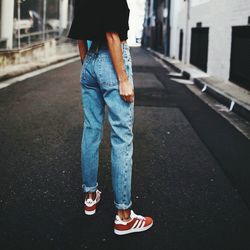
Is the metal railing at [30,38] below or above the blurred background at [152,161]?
above

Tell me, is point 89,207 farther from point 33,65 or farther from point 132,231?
point 33,65

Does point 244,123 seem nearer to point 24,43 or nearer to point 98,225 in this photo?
point 98,225

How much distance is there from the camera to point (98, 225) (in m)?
2.61

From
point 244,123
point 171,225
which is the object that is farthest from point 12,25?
point 171,225

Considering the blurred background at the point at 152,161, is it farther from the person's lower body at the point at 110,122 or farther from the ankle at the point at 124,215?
the person's lower body at the point at 110,122

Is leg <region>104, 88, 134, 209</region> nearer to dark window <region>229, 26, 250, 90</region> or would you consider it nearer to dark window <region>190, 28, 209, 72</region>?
dark window <region>229, 26, 250, 90</region>

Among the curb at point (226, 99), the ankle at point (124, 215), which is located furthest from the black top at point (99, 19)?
the curb at point (226, 99)

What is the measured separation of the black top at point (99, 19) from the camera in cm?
220

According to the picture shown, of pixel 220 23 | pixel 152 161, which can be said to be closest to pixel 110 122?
pixel 152 161

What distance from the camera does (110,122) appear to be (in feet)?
7.97

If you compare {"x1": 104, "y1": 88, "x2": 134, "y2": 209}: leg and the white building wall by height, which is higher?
the white building wall

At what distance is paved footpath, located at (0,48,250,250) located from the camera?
245cm

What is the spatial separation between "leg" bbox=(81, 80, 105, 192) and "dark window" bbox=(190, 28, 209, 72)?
11500 mm

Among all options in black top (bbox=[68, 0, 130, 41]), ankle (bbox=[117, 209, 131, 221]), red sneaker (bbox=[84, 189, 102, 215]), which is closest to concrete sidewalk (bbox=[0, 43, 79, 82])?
red sneaker (bbox=[84, 189, 102, 215])
